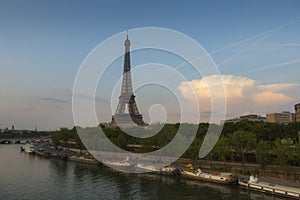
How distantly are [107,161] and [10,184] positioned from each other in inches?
585

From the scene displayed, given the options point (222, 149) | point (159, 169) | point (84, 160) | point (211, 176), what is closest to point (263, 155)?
point (222, 149)

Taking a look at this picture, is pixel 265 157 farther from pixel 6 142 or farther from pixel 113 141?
pixel 6 142

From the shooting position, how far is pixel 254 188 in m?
24.7

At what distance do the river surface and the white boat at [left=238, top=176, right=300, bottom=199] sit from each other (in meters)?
0.68

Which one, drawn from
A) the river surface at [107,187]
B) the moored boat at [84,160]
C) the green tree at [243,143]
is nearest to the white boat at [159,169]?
the river surface at [107,187]

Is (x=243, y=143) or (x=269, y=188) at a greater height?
(x=243, y=143)

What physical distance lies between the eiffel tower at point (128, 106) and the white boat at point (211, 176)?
42.2 metres

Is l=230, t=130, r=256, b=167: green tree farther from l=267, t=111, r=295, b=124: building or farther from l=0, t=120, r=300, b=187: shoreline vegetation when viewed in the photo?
l=267, t=111, r=295, b=124: building

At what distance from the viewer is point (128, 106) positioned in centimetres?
7762

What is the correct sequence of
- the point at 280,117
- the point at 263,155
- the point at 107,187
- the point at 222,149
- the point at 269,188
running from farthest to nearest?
the point at 280,117 → the point at 222,149 → the point at 263,155 → the point at 107,187 → the point at 269,188

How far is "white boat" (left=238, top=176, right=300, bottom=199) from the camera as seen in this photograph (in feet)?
71.7

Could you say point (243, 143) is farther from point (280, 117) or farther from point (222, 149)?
point (280, 117)

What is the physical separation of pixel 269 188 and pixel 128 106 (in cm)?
5645

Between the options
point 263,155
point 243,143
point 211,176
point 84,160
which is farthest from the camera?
point 84,160
